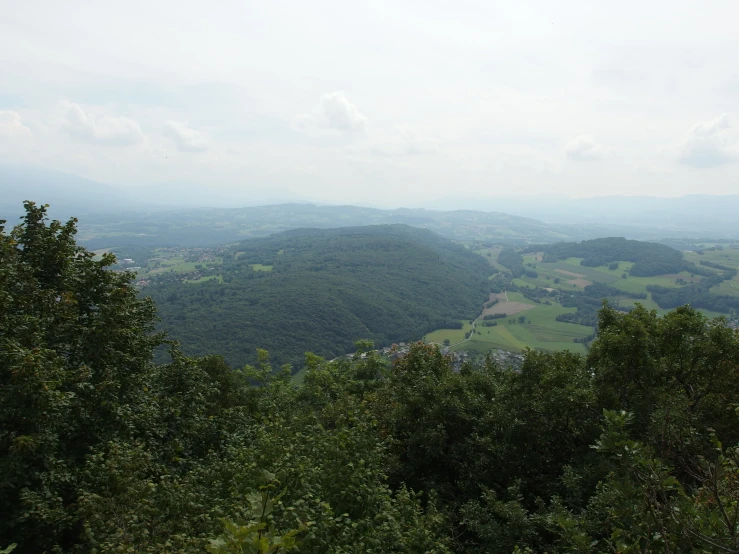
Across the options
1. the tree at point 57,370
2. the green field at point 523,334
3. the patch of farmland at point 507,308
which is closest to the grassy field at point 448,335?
the green field at point 523,334

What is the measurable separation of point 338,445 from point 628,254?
168578 millimetres

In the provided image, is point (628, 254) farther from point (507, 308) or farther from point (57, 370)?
point (57, 370)

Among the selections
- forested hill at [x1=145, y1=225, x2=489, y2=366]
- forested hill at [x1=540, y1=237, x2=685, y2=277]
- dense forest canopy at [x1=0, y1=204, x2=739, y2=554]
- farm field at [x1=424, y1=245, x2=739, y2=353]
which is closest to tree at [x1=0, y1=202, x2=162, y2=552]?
dense forest canopy at [x1=0, y1=204, x2=739, y2=554]

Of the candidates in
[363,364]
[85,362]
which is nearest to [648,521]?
[85,362]

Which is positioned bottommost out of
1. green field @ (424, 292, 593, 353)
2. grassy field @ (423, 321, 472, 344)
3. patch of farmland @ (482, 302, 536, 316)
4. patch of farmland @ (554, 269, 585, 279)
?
grassy field @ (423, 321, 472, 344)

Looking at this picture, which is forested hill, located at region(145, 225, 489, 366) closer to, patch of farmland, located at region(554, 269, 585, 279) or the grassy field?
the grassy field

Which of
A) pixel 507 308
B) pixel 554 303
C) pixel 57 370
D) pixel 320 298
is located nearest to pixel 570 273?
pixel 554 303

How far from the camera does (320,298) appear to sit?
307 feet

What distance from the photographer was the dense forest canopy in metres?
6.35

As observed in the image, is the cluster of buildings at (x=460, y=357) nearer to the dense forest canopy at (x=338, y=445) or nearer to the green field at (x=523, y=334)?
the dense forest canopy at (x=338, y=445)

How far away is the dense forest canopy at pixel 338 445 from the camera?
6.35 m

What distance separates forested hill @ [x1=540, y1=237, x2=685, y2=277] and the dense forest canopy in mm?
142193

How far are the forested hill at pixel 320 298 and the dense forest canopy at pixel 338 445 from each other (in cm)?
5516

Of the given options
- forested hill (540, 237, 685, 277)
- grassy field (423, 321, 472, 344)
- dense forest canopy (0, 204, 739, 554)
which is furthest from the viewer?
forested hill (540, 237, 685, 277)
